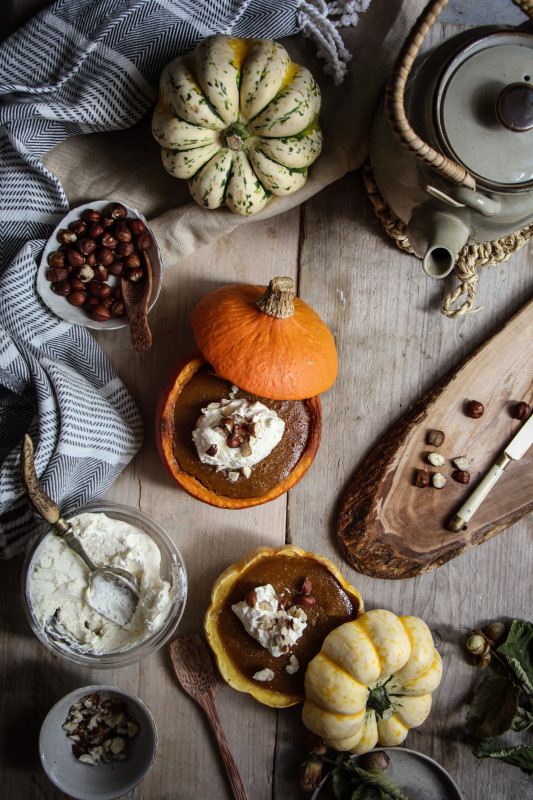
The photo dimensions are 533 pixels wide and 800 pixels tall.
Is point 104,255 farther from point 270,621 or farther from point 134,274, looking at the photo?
point 270,621

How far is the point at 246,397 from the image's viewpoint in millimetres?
1421

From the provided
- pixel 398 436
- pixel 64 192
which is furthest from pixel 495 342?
pixel 64 192

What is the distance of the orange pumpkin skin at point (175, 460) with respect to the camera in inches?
54.4

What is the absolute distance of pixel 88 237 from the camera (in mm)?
1395

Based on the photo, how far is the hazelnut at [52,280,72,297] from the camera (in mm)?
1390

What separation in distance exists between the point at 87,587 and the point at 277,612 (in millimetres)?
429

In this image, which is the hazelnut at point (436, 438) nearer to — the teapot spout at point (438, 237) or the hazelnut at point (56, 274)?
the teapot spout at point (438, 237)

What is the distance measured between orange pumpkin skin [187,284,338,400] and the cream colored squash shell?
0.55m

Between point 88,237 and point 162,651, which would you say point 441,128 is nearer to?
point 88,237

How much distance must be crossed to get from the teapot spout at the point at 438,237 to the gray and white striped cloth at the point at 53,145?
0.51 metres

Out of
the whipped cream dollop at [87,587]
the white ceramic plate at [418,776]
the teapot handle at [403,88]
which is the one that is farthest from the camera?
the white ceramic plate at [418,776]

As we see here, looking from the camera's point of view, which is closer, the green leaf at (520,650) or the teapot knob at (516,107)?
the teapot knob at (516,107)

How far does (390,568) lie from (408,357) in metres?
0.53

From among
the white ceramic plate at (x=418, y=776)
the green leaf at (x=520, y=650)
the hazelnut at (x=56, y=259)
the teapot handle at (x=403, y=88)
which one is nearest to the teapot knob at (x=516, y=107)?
the teapot handle at (x=403, y=88)
